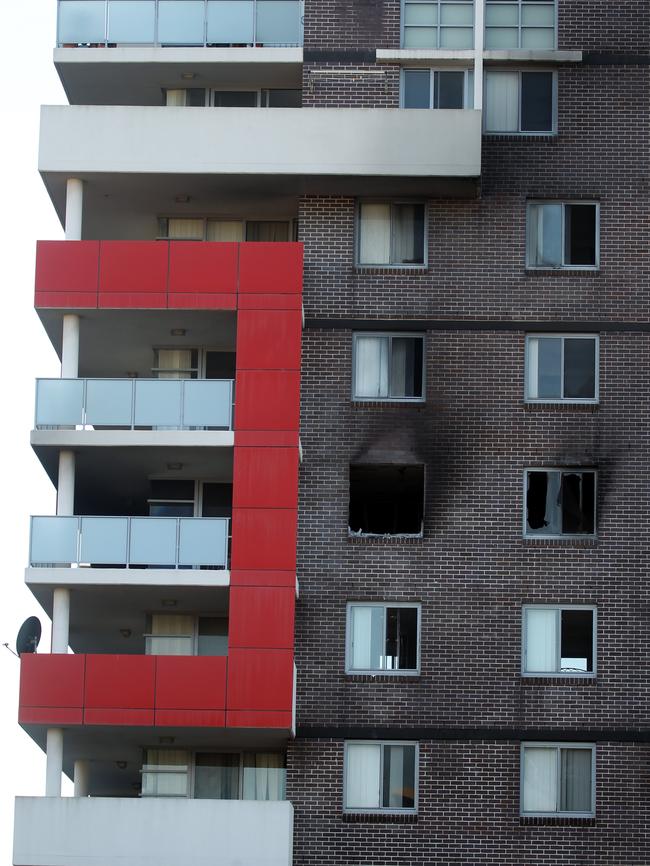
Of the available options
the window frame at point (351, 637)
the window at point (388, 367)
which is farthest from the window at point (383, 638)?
the window at point (388, 367)

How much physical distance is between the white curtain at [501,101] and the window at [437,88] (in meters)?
0.43

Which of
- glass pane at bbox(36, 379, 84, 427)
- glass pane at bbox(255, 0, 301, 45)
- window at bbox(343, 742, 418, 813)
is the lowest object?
window at bbox(343, 742, 418, 813)

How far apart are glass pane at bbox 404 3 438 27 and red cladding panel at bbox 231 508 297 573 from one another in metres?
12.2

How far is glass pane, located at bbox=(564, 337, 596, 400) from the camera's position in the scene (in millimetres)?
53219

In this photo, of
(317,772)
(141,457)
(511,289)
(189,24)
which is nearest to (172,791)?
(317,772)

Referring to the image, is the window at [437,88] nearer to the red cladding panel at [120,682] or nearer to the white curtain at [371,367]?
the white curtain at [371,367]

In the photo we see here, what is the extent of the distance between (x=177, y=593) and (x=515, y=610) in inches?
287

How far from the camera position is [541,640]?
51.8 m

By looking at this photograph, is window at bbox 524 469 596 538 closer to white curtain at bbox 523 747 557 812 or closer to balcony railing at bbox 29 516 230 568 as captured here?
white curtain at bbox 523 747 557 812

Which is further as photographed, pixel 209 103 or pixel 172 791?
pixel 209 103

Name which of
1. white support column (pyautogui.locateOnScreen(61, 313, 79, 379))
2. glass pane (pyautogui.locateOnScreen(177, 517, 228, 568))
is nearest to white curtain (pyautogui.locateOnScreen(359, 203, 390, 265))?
white support column (pyautogui.locateOnScreen(61, 313, 79, 379))

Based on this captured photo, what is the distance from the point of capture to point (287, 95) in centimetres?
5641

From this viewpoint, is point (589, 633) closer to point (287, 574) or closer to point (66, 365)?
point (287, 574)

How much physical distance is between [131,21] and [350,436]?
36.8 ft
